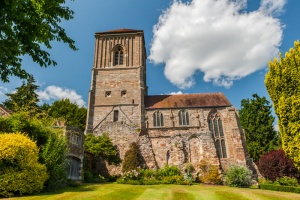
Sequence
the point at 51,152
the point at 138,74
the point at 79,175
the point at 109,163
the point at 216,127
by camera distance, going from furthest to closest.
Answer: the point at 138,74 → the point at 216,127 → the point at 109,163 → the point at 79,175 → the point at 51,152

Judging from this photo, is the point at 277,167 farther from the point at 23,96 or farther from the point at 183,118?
the point at 23,96

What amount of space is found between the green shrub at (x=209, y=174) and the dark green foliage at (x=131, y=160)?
6.83 m

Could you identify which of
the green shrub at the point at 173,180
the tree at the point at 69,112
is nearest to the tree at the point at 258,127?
the green shrub at the point at 173,180

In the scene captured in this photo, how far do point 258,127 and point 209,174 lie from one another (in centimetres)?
1734

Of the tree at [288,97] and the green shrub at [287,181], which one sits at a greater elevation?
the tree at [288,97]

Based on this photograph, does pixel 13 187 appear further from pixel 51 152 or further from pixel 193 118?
pixel 193 118

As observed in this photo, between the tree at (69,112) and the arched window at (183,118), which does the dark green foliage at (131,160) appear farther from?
the tree at (69,112)

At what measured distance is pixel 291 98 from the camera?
1284 centimetres

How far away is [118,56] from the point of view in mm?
38344

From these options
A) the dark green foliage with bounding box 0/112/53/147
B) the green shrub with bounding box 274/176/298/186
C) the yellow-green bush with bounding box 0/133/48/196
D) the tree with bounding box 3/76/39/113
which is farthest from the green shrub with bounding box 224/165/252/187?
the tree with bounding box 3/76/39/113

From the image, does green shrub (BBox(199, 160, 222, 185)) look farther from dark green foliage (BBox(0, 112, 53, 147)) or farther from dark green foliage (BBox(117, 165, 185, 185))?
dark green foliage (BBox(0, 112, 53, 147))

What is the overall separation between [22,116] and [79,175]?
6832 mm

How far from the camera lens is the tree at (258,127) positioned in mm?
32375

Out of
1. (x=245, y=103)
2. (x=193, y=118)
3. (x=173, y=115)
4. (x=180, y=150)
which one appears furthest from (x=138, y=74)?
(x=245, y=103)
